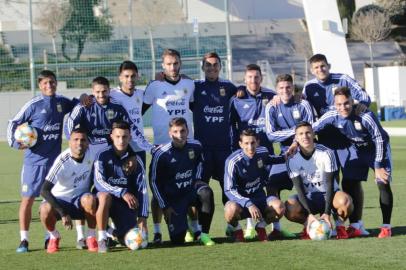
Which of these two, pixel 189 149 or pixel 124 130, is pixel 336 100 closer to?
pixel 189 149

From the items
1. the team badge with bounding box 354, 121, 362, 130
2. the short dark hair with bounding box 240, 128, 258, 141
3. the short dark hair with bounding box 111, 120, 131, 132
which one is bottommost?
the short dark hair with bounding box 240, 128, 258, 141

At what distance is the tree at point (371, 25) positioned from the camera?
160ft

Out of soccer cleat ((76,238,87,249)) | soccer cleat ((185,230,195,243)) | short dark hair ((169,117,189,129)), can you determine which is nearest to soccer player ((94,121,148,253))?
soccer cleat ((76,238,87,249))

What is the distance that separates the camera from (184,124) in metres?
9.49

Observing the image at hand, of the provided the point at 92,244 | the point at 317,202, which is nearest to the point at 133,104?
the point at 92,244

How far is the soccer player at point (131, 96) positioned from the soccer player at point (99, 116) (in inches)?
6.6

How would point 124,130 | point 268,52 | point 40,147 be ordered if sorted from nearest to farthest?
point 124,130 < point 40,147 < point 268,52

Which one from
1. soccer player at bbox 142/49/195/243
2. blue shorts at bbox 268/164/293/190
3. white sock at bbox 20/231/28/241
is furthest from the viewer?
soccer player at bbox 142/49/195/243

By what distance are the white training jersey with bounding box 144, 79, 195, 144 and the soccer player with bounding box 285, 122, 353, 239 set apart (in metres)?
1.37

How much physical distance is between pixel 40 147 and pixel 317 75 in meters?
3.15

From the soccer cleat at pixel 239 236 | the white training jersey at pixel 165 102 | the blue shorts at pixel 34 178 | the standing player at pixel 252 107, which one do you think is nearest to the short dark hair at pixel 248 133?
the standing player at pixel 252 107

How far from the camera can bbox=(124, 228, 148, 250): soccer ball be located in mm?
→ 9039

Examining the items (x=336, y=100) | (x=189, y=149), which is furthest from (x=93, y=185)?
(x=336, y=100)

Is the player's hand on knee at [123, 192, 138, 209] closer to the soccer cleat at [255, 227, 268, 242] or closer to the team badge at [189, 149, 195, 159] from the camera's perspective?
the team badge at [189, 149, 195, 159]
